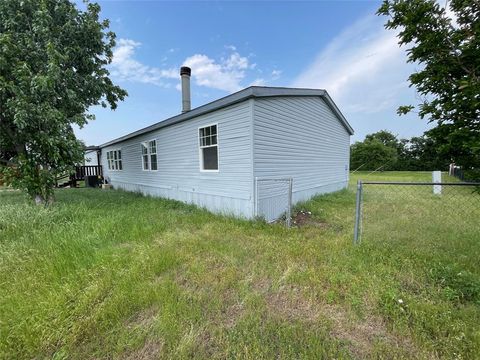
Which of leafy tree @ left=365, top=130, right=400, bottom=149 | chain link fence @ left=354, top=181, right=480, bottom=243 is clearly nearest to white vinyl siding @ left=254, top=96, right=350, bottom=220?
chain link fence @ left=354, top=181, right=480, bottom=243

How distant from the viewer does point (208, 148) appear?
694 centimetres

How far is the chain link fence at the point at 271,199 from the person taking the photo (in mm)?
5641

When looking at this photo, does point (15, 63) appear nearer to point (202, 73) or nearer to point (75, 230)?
point (75, 230)

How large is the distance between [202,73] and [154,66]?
8.62 feet

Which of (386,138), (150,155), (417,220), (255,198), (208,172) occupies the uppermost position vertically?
(386,138)

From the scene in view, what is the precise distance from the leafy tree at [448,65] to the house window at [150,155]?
9.06m

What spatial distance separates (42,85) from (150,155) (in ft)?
15.7

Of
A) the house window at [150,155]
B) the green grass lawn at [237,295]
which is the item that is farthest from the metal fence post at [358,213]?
the house window at [150,155]

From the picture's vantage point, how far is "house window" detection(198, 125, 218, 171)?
671 cm

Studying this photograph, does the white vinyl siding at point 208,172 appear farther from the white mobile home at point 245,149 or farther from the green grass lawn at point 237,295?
the green grass lawn at point 237,295

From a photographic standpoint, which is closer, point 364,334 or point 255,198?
point 364,334

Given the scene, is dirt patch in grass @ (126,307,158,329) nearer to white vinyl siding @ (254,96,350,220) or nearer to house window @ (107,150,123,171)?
white vinyl siding @ (254,96,350,220)

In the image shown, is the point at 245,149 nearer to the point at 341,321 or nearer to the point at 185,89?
the point at 341,321

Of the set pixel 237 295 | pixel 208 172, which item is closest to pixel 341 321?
pixel 237 295
